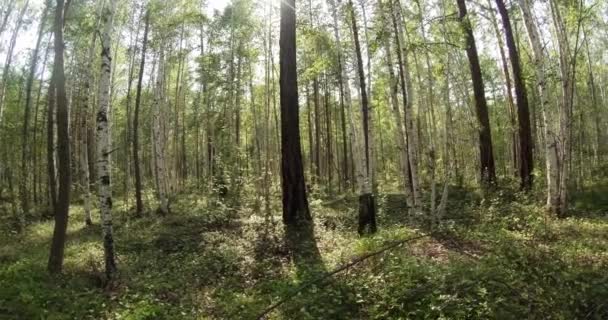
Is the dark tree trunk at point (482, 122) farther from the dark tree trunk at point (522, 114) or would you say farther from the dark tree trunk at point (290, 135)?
the dark tree trunk at point (290, 135)

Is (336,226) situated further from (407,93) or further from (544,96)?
(544,96)

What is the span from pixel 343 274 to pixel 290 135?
5768mm

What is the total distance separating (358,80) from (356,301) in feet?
20.8

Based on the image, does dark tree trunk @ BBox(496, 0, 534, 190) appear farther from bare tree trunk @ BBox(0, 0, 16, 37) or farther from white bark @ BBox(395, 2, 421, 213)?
bare tree trunk @ BBox(0, 0, 16, 37)

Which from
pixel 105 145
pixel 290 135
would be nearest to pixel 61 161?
pixel 105 145

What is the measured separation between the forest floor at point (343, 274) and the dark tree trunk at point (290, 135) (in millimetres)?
591

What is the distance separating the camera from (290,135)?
12.5 m

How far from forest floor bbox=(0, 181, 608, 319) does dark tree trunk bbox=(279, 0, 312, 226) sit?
591 mm

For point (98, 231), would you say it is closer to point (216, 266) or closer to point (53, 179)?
point (53, 179)

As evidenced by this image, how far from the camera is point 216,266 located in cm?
932

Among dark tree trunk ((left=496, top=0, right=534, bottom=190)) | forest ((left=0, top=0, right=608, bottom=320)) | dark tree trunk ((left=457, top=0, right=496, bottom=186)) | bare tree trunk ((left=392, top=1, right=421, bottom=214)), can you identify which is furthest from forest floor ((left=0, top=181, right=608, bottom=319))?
dark tree trunk ((left=457, top=0, right=496, bottom=186))

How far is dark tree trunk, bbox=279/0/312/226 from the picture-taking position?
1228cm

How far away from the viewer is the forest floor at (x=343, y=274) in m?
5.93

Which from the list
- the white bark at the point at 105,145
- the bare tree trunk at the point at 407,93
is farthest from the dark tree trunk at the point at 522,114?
the white bark at the point at 105,145
